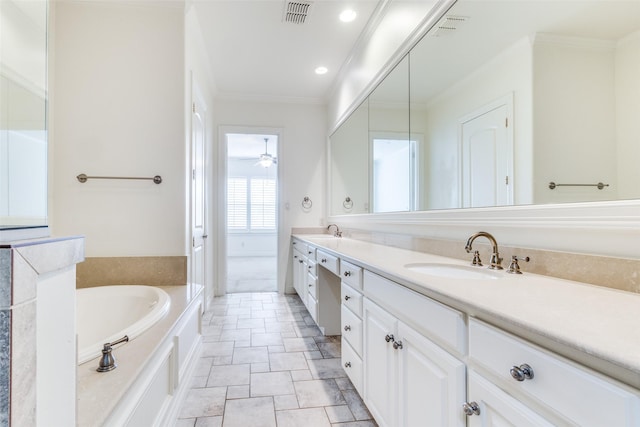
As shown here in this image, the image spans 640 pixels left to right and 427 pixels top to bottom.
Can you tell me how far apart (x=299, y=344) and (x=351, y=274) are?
1.16 metres

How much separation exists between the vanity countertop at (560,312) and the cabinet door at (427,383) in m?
0.18

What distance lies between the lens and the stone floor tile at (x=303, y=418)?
5.22 ft

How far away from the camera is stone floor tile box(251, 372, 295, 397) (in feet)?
6.17

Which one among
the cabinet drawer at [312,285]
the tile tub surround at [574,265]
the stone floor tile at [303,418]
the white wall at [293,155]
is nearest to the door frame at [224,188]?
the white wall at [293,155]

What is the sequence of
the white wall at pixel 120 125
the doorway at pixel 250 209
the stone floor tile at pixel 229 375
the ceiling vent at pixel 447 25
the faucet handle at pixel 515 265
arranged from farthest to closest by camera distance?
the doorway at pixel 250 209 < the white wall at pixel 120 125 < the stone floor tile at pixel 229 375 < the ceiling vent at pixel 447 25 < the faucet handle at pixel 515 265

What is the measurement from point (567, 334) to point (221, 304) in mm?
3653

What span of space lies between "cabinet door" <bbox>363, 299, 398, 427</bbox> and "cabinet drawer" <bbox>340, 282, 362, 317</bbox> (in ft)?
0.27

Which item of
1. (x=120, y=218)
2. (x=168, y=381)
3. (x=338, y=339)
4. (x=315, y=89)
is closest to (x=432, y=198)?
(x=338, y=339)

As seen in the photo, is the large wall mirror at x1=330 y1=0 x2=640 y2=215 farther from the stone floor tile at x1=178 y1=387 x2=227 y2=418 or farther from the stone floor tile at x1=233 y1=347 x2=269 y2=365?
the stone floor tile at x1=178 y1=387 x2=227 y2=418

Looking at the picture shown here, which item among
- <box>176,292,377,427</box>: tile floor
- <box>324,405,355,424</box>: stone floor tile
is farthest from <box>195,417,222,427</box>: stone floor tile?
<box>324,405,355,424</box>: stone floor tile

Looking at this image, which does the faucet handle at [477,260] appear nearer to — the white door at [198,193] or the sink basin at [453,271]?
the sink basin at [453,271]

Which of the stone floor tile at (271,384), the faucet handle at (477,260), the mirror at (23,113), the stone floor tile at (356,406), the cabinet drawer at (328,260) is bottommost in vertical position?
the stone floor tile at (271,384)

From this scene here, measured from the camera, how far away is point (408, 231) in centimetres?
218

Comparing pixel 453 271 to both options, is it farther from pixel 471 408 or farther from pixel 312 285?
pixel 312 285
